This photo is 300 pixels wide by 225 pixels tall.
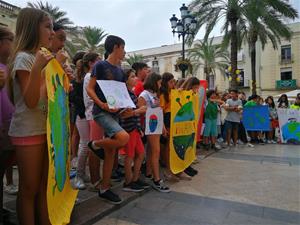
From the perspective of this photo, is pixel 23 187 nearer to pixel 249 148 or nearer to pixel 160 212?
pixel 160 212

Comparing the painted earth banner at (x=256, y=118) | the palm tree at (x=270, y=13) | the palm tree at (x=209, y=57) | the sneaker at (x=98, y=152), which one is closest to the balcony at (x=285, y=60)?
the palm tree at (x=209, y=57)

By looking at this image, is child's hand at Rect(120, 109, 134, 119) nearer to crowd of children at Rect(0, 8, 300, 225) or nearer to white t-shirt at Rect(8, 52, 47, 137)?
crowd of children at Rect(0, 8, 300, 225)

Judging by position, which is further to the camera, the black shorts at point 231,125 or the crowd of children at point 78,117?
the black shorts at point 231,125

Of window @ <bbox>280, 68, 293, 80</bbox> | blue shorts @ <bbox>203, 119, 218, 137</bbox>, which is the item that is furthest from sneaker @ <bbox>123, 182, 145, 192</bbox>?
window @ <bbox>280, 68, 293, 80</bbox>

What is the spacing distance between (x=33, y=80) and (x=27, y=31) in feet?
1.43

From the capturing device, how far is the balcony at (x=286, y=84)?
119 feet

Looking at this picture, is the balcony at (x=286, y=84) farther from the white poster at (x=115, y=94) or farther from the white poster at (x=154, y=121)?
the white poster at (x=115, y=94)

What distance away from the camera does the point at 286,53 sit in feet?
123

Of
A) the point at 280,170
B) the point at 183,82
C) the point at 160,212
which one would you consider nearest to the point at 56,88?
the point at 160,212

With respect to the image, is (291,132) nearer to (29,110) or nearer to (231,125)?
(231,125)

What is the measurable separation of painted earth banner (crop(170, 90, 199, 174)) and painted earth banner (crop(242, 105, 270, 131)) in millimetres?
4819

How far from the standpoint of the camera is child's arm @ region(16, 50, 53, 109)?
1.97 meters

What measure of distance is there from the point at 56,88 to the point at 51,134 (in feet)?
1.33

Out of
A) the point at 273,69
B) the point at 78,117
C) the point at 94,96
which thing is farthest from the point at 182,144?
the point at 273,69
